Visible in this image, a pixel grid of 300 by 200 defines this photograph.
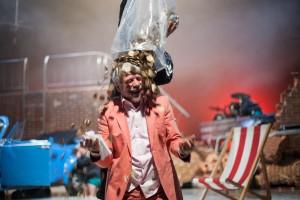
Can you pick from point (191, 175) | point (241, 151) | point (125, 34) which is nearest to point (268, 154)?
point (191, 175)

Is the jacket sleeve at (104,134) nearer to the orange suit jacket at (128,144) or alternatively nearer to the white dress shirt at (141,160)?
the orange suit jacket at (128,144)

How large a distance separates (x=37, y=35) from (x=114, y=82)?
17.9 ft

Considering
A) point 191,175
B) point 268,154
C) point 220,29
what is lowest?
point 191,175

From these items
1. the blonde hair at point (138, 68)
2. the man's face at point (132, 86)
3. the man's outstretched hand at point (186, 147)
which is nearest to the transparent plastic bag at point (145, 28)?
the blonde hair at point (138, 68)

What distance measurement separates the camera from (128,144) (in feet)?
5.78

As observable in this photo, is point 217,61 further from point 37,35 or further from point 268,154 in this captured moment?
point 37,35

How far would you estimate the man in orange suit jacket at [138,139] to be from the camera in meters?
1.73

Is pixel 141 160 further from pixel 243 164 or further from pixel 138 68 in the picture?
pixel 243 164

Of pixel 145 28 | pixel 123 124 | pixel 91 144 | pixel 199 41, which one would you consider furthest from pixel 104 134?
pixel 199 41

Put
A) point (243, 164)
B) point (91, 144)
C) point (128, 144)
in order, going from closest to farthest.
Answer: point (91, 144)
point (128, 144)
point (243, 164)

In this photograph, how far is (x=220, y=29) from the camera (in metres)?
6.71

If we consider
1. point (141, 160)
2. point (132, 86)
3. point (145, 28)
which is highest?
point (145, 28)

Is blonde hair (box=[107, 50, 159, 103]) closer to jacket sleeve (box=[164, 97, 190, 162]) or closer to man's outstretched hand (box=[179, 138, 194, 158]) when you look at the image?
jacket sleeve (box=[164, 97, 190, 162])

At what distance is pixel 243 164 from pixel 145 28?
198 centimetres
